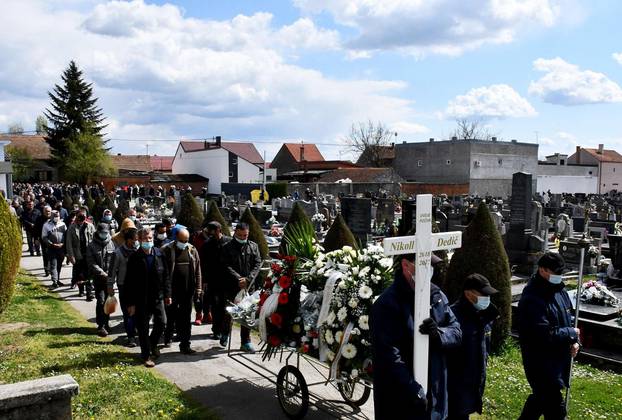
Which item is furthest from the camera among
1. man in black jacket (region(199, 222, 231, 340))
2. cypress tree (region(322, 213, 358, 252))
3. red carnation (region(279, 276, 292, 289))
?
cypress tree (region(322, 213, 358, 252))

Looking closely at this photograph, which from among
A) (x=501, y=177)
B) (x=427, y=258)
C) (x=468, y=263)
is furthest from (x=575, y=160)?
(x=427, y=258)

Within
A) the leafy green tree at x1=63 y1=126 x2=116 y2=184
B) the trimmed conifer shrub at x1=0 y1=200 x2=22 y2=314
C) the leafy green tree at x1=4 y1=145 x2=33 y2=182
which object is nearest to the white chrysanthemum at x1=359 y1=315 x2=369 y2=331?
the trimmed conifer shrub at x1=0 y1=200 x2=22 y2=314

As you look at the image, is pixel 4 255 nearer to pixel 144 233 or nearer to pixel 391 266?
pixel 144 233

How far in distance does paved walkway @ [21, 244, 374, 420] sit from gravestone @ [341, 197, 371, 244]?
362 inches

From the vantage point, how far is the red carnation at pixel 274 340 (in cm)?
586

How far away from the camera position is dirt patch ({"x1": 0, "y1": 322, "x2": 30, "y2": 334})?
875 cm

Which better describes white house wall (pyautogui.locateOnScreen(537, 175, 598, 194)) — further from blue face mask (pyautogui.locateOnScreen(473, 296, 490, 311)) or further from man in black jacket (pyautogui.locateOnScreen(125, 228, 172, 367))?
blue face mask (pyautogui.locateOnScreen(473, 296, 490, 311))

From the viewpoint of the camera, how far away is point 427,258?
386 centimetres

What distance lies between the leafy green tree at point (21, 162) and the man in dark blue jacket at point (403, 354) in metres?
64.8

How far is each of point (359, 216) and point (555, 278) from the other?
12763 mm

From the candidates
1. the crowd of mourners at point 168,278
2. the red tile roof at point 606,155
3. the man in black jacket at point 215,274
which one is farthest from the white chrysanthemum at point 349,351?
the red tile roof at point 606,155

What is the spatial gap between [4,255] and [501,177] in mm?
57497

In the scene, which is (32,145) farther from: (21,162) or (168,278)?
(168,278)

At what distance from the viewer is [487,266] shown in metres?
8.70
